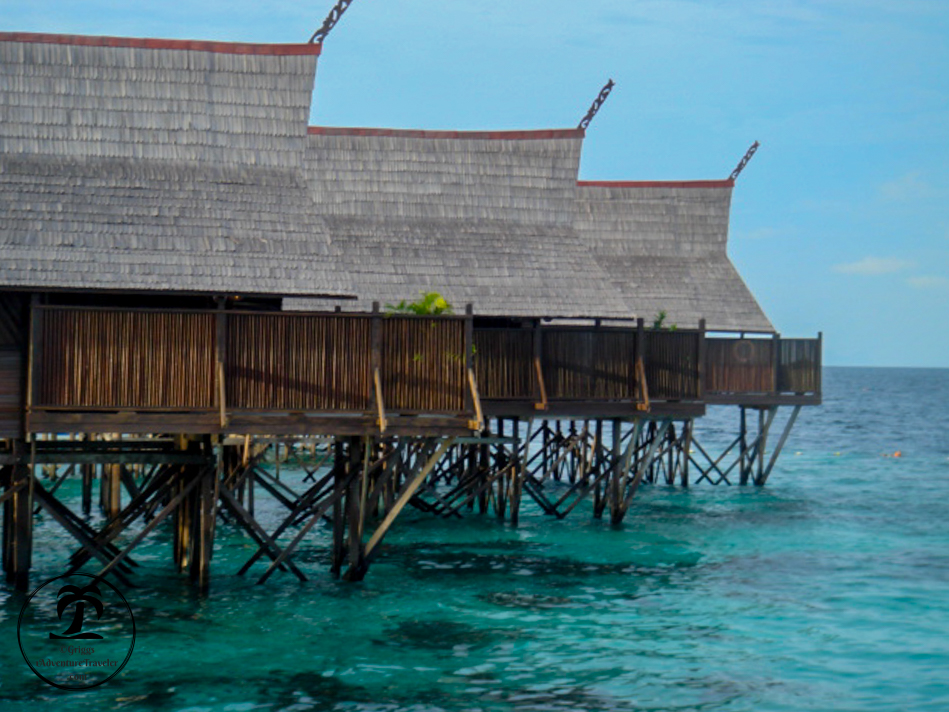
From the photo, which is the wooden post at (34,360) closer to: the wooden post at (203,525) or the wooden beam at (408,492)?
the wooden post at (203,525)

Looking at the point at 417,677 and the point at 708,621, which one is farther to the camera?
the point at 708,621

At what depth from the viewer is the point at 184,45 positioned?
73.2 ft

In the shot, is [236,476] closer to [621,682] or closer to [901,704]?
[621,682]

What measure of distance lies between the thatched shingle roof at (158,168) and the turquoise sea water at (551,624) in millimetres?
4831

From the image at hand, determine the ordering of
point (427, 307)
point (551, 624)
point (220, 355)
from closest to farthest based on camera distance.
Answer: point (220, 355), point (551, 624), point (427, 307)

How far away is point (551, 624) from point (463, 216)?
1255 cm

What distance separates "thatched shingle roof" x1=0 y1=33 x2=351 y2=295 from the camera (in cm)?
1964

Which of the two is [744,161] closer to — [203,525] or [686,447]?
[686,447]

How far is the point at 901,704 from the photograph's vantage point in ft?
55.7

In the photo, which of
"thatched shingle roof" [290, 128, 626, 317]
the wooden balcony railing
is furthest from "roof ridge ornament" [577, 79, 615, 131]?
the wooden balcony railing

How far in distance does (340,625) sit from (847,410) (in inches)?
3818

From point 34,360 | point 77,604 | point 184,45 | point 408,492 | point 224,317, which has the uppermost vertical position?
point 184,45

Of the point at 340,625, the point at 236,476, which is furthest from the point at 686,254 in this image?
the point at 340,625

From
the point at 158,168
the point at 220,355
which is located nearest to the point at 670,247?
the point at 158,168
